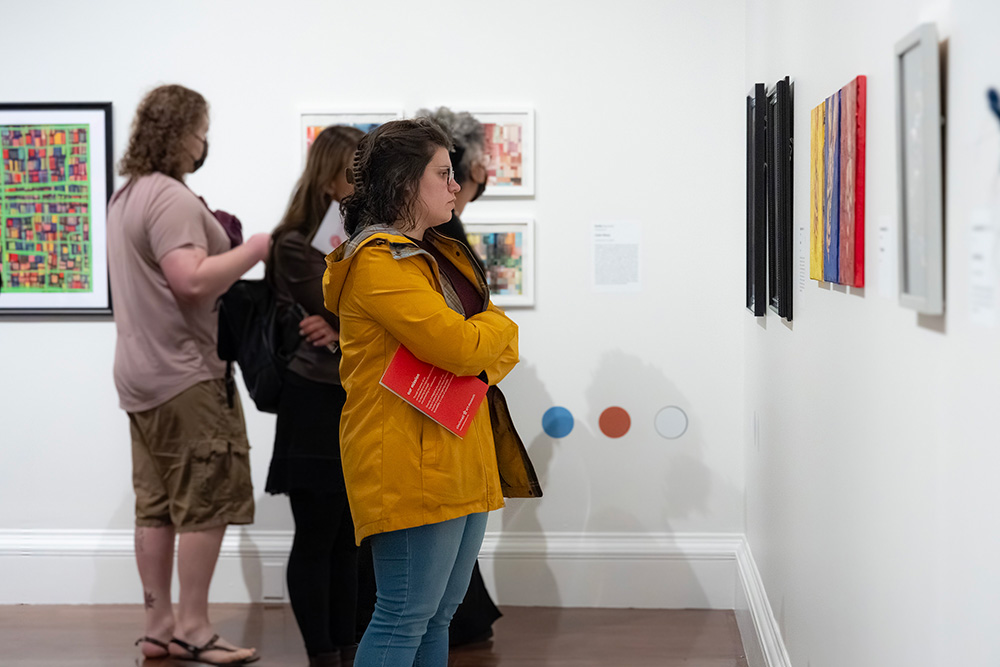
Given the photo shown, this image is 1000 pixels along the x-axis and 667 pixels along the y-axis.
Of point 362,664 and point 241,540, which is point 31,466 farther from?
point 362,664

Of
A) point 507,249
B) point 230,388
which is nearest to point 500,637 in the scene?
point 230,388

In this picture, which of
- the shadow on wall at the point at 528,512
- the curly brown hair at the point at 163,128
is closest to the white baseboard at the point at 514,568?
the shadow on wall at the point at 528,512

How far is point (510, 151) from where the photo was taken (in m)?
3.36

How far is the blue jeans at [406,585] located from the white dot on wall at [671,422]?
5.08 ft

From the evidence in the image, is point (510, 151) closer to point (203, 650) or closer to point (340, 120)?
point (340, 120)

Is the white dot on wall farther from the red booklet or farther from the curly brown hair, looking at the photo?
the curly brown hair

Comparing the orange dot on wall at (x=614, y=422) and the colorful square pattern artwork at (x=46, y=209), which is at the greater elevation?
the colorful square pattern artwork at (x=46, y=209)

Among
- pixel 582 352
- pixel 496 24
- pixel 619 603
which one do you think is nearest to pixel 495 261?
pixel 582 352

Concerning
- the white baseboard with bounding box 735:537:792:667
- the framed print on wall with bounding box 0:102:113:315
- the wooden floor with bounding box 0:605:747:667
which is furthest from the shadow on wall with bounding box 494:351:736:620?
the framed print on wall with bounding box 0:102:113:315

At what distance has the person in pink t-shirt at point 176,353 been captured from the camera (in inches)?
110

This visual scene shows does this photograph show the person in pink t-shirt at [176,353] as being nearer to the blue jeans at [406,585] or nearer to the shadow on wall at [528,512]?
the shadow on wall at [528,512]

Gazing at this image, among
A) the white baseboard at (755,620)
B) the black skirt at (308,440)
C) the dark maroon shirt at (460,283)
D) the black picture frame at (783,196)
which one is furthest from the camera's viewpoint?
the black skirt at (308,440)

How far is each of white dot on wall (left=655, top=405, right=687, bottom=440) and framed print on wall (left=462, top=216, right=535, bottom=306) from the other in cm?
61

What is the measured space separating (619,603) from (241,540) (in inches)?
54.5
